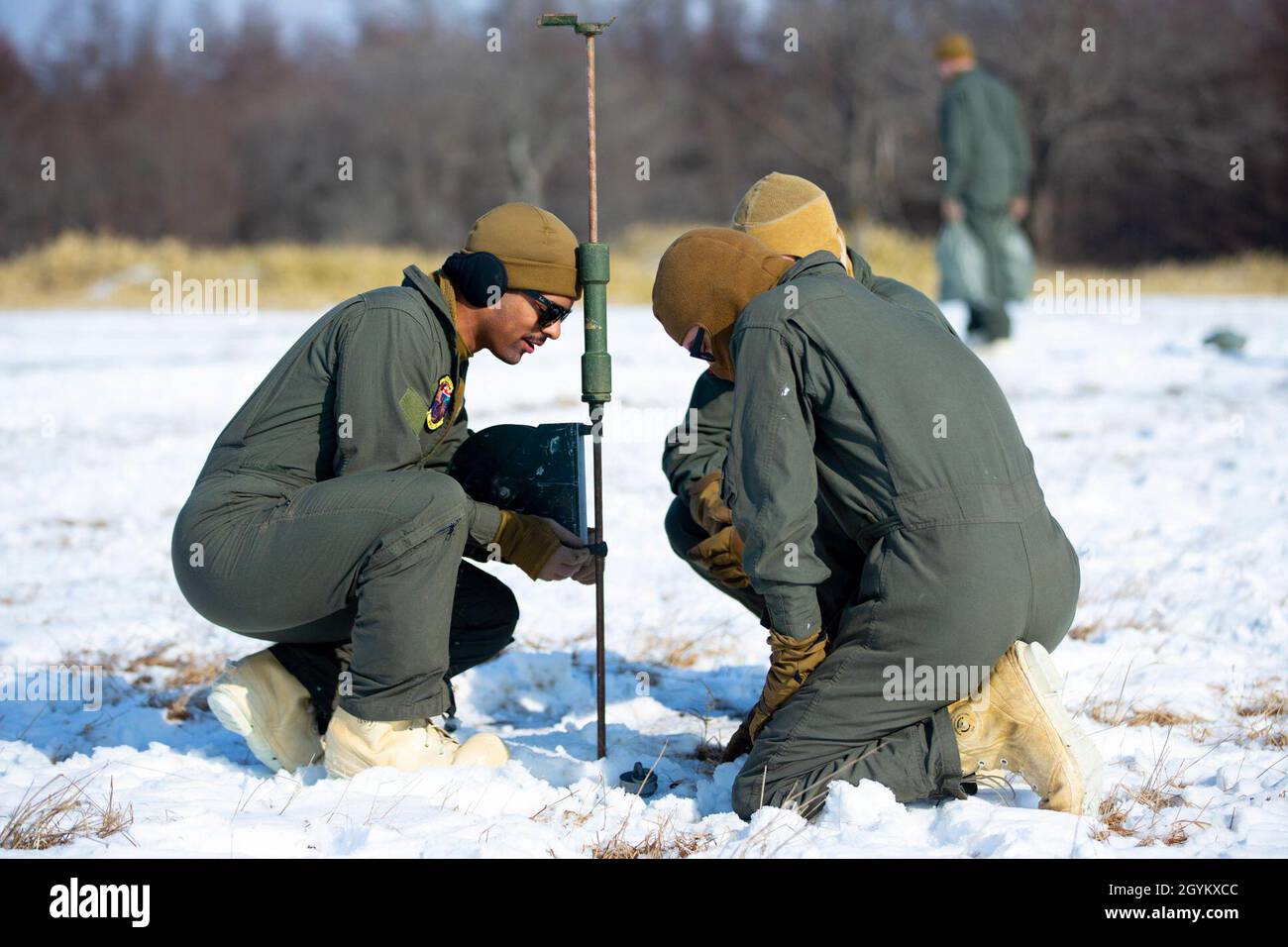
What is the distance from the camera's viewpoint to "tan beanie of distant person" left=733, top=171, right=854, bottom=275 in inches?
147

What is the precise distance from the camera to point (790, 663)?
3.20 metres

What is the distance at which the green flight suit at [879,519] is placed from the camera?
118 inches

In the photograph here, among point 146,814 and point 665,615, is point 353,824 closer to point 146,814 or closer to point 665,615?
point 146,814

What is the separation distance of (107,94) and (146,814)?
43684 mm

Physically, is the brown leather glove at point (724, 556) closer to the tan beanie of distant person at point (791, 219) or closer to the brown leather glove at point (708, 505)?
the brown leather glove at point (708, 505)

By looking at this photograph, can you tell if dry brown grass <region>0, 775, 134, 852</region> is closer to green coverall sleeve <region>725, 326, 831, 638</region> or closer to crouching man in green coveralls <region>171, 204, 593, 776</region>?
crouching man in green coveralls <region>171, 204, 593, 776</region>

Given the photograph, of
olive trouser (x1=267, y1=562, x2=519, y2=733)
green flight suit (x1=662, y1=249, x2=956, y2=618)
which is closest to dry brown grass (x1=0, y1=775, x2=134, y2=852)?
olive trouser (x1=267, y1=562, x2=519, y2=733)


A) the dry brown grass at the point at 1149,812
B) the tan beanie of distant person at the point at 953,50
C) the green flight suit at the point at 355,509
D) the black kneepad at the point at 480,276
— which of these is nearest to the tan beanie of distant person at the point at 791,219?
the black kneepad at the point at 480,276

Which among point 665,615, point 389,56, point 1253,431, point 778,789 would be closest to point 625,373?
point 1253,431

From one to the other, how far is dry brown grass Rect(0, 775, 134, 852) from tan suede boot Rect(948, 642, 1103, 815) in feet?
6.35

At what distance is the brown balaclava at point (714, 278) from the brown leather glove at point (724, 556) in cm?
58

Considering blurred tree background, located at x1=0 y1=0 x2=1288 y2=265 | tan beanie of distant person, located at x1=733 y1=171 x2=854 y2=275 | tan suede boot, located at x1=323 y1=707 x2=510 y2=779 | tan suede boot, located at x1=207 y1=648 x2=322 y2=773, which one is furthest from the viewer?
blurred tree background, located at x1=0 y1=0 x2=1288 y2=265

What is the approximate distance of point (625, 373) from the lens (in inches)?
404

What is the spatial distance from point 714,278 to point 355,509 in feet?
3.53
